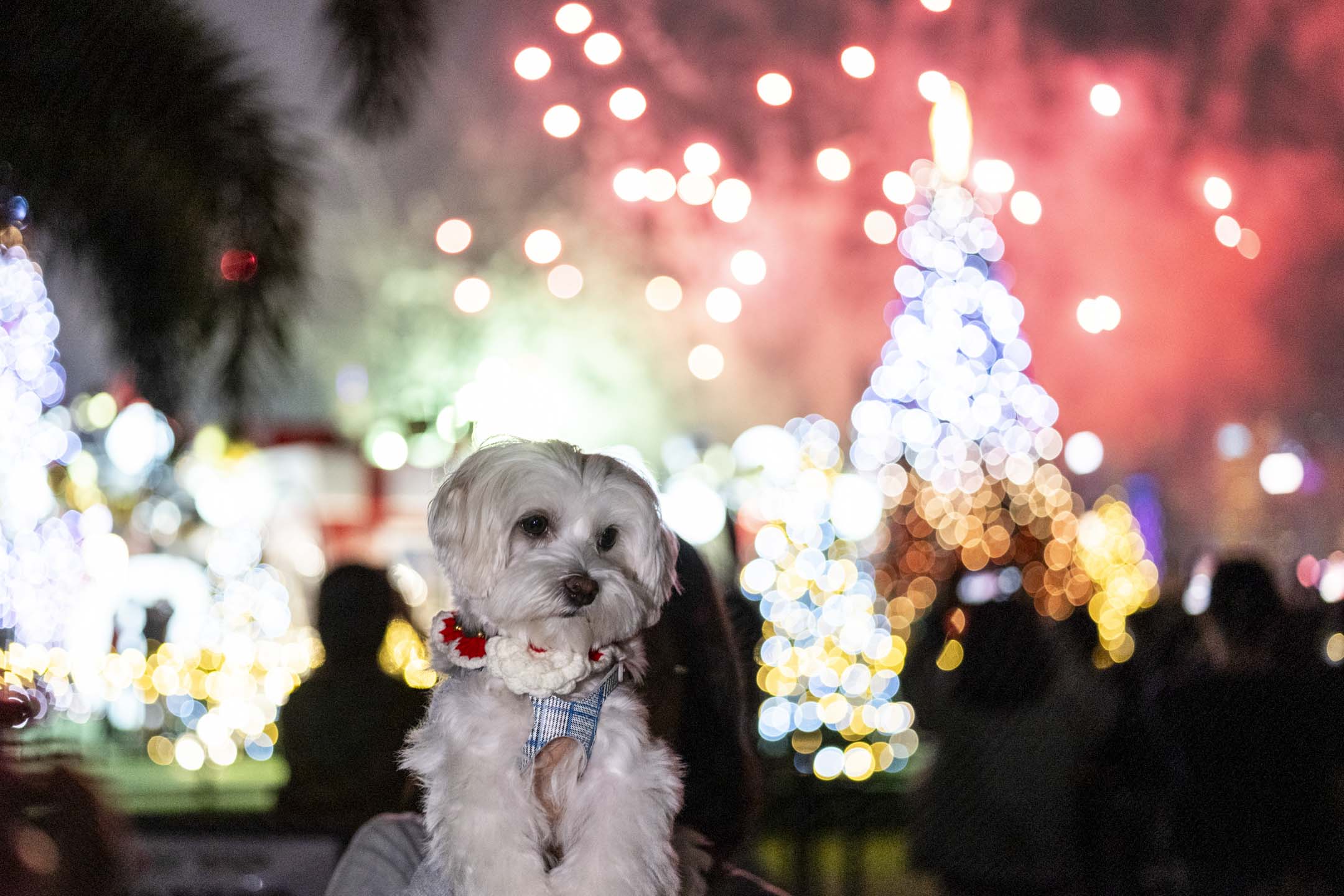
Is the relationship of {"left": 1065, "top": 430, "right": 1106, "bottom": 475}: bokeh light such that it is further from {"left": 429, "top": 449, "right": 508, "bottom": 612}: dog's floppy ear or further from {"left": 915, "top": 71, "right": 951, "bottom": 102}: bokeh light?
{"left": 429, "top": 449, "right": 508, "bottom": 612}: dog's floppy ear

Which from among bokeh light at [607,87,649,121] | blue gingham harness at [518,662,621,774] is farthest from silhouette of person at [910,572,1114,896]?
blue gingham harness at [518,662,621,774]

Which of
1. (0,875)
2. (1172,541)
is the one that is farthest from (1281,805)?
(1172,541)

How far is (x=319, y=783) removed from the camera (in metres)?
4.41

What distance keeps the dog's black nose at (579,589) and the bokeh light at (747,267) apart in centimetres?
362

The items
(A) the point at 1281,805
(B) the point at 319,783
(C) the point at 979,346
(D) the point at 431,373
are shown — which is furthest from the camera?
(C) the point at 979,346

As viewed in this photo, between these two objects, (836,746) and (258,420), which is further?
(836,746)

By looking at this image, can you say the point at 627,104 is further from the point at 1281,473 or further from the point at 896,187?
the point at 1281,473

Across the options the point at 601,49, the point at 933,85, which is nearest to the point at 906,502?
the point at 933,85

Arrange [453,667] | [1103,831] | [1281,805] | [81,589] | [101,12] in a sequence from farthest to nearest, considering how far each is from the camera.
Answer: [81,589], [1103,831], [1281,805], [101,12], [453,667]

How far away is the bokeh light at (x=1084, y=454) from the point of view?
18484 mm

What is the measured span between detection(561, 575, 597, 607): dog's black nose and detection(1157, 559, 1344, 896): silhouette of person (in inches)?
170

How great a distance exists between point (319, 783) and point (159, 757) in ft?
23.4

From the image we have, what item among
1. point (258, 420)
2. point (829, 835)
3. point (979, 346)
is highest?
point (979, 346)

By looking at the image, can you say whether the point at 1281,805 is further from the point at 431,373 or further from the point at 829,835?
the point at 431,373
